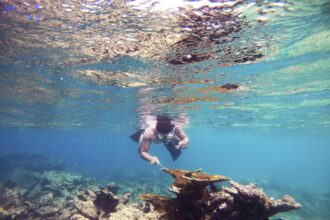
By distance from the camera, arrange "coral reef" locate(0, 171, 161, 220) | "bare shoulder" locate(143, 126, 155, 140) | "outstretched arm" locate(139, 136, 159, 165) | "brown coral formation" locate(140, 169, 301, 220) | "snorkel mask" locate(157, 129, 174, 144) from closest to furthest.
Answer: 1. "brown coral formation" locate(140, 169, 301, 220)
2. "coral reef" locate(0, 171, 161, 220)
3. "outstretched arm" locate(139, 136, 159, 165)
4. "bare shoulder" locate(143, 126, 155, 140)
5. "snorkel mask" locate(157, 129, 174, 144)

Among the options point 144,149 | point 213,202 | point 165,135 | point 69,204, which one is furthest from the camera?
point 69,204

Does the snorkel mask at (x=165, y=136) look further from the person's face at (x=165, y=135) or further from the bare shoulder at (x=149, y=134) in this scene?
the bare shoulder at (x=149, y=134)

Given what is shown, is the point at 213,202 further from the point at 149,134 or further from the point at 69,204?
the point at 69,204

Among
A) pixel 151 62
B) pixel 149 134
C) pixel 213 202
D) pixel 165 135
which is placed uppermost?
pixel 151 62

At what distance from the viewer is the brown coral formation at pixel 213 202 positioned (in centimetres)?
477

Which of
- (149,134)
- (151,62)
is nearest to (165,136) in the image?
(149,134)

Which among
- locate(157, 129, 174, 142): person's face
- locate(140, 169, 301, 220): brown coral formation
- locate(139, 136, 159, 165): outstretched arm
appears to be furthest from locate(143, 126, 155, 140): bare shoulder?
locate(140, 169, 301, 220): brown coral formation

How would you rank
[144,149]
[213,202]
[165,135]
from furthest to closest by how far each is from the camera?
1. [165,135]
2. [144,149]
3. [213,202]

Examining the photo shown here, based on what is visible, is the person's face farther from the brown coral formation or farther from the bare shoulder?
the brown coral formation

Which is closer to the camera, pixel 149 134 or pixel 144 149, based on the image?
pixel 144 149

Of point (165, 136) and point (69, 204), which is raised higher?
point (165, 136)

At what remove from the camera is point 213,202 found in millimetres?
5113

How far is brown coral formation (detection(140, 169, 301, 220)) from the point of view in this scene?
15.7 feet

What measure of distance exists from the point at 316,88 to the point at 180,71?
13245mm
